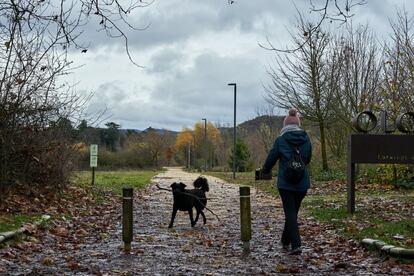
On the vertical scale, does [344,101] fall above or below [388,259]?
above

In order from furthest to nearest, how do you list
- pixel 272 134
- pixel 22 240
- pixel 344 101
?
pixel 272 134
pixel 344 101
pixel 22 240

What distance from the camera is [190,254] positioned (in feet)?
27.6

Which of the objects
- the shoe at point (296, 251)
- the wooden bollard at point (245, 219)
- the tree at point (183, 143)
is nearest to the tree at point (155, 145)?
the tree at point (183, 143)

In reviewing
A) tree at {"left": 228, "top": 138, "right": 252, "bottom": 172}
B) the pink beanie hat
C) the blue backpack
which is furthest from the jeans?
tree at {"left": 228, "top": 138, "right": 252, "bottom": 172}

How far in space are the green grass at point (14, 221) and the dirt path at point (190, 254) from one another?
0.59 meters

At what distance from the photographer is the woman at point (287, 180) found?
27.3ft

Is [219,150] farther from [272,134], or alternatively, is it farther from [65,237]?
[65,237]

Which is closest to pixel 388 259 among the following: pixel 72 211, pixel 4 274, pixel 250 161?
pixel 4 274

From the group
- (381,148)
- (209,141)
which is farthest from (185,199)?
(209,141)

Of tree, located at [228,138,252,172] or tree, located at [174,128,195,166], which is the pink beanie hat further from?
tree, located at [174,128,195,166]

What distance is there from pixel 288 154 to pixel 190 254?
2.06 metres

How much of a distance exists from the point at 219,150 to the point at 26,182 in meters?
65.5

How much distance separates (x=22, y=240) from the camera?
899 cm

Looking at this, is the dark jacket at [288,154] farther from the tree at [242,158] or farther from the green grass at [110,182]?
the tree at [242,158]
